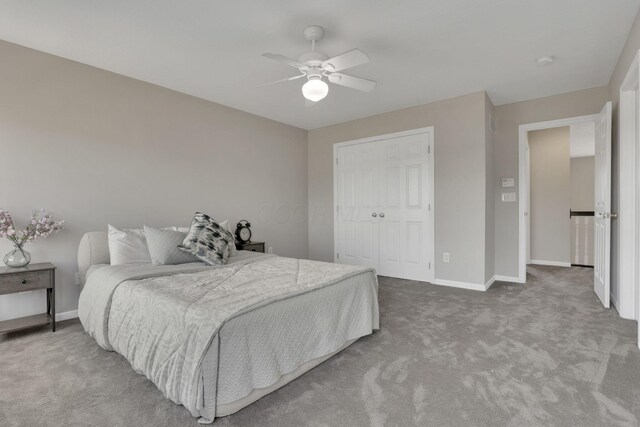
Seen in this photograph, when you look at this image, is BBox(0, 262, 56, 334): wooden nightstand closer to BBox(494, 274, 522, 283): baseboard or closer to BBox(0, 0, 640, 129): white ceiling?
BBox(0, 0, 640, 129): white ceiling

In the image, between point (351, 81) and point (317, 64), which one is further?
point (351, 81)

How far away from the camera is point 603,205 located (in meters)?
3.32

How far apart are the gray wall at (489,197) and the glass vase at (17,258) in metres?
4.57

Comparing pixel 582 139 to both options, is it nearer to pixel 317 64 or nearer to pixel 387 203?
pixel 387 203

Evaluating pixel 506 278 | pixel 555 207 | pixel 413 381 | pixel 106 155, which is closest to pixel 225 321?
pixel 413 381

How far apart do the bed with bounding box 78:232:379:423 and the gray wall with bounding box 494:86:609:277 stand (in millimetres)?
2705

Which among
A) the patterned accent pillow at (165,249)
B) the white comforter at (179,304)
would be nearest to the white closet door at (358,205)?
the white comforter at (179,304)

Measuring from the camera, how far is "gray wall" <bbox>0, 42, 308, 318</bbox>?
277cm

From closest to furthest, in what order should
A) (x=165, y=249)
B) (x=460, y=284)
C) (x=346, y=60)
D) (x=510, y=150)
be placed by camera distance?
1. (x=346, y=60)
2. (x=165, y=249)
3. (x=460, y=284)
4. (x=510, y=150)

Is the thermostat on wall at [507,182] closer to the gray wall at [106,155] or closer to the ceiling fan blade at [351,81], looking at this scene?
the ceiling fan blade at [351,81]

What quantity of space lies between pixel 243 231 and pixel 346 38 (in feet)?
8.97

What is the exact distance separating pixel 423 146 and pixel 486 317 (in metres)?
2.34

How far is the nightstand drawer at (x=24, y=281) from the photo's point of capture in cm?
243

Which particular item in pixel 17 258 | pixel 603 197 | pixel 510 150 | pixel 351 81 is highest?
pixel 351 81
